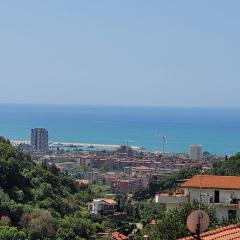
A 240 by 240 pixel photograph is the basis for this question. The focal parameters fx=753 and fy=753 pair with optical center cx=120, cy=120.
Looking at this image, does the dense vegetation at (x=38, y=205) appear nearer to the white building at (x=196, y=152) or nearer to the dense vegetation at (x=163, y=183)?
the dense vegetation at (x=163, y=183)

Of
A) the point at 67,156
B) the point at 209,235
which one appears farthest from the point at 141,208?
the point at 67,156

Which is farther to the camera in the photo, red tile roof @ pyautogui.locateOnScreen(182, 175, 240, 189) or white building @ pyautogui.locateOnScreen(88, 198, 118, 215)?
white building @ pyautogui.locateOnScreen(88, 198, 118, 215)

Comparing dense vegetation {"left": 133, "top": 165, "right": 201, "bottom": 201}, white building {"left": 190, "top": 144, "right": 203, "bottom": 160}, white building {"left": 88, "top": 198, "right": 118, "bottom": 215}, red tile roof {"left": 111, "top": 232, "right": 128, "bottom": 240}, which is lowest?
red tile roof {"left": 111, "top": 232, "right": 128, "bottom": 240}

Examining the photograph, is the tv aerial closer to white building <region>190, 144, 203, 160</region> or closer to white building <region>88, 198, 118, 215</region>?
white building <region>88, 198, 118, 215</region>

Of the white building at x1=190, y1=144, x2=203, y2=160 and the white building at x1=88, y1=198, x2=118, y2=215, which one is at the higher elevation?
the white building at x1=190, y1=144, x2=203, y2=160

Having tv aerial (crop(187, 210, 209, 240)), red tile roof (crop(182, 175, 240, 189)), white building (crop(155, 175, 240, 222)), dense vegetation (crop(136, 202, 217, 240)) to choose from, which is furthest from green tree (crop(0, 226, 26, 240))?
tv aerial (crop(187, 210, 209, 240))

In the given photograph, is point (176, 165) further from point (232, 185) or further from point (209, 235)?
point (209, 235)
